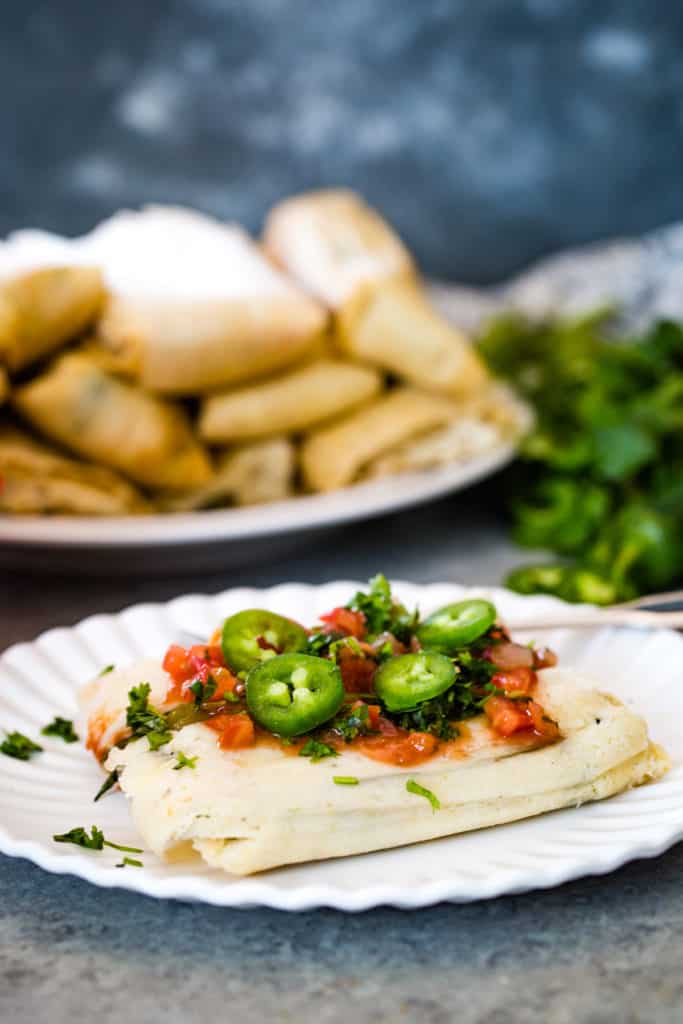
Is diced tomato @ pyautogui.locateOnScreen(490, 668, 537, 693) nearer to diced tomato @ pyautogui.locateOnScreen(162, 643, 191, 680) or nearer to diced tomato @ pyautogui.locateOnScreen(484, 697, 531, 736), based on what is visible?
diced tomato @ pyautogui.locateOnScreen(484, 697, 531, 736)

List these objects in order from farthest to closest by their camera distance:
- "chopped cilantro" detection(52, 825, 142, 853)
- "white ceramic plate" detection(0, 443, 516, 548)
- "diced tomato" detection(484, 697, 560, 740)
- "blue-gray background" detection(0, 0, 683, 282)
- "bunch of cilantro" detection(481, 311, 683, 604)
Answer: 1. "blue-gray background" detection(0, 0, 683, 282)
2. "bunch of cilantro" detection(481, 311, 683, 604)
3. "white ceramic plate" detection(0, 443, 516, 548)
4. "diced tomato" detection(484, 697, 560, 740)
5. "chopped cilantro" detection(52, 825, 142, 853)

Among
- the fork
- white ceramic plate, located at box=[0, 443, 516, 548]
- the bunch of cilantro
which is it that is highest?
the fork

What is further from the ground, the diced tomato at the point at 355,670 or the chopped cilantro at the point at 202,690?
the chopped cilantro at the point at 202,690

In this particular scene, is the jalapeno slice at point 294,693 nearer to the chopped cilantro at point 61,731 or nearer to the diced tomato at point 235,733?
the diced tomato at point 235,733

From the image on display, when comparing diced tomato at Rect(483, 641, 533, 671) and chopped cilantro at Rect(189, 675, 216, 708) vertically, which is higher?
chopped cilantro at Rect(189, 675, 216, 708)

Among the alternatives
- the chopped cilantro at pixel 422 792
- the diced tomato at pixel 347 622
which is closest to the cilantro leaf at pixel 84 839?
the chopped cilantro at pixel 422 792

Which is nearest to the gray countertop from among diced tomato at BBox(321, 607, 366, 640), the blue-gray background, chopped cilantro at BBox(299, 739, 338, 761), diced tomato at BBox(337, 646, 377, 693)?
chopped cilantro at BBox(299, 739, 338, 761)

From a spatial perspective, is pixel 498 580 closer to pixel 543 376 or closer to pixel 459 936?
pixel 543 376

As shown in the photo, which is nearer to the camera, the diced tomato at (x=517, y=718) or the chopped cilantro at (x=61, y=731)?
the diced tomato at (x=517, y=718)
